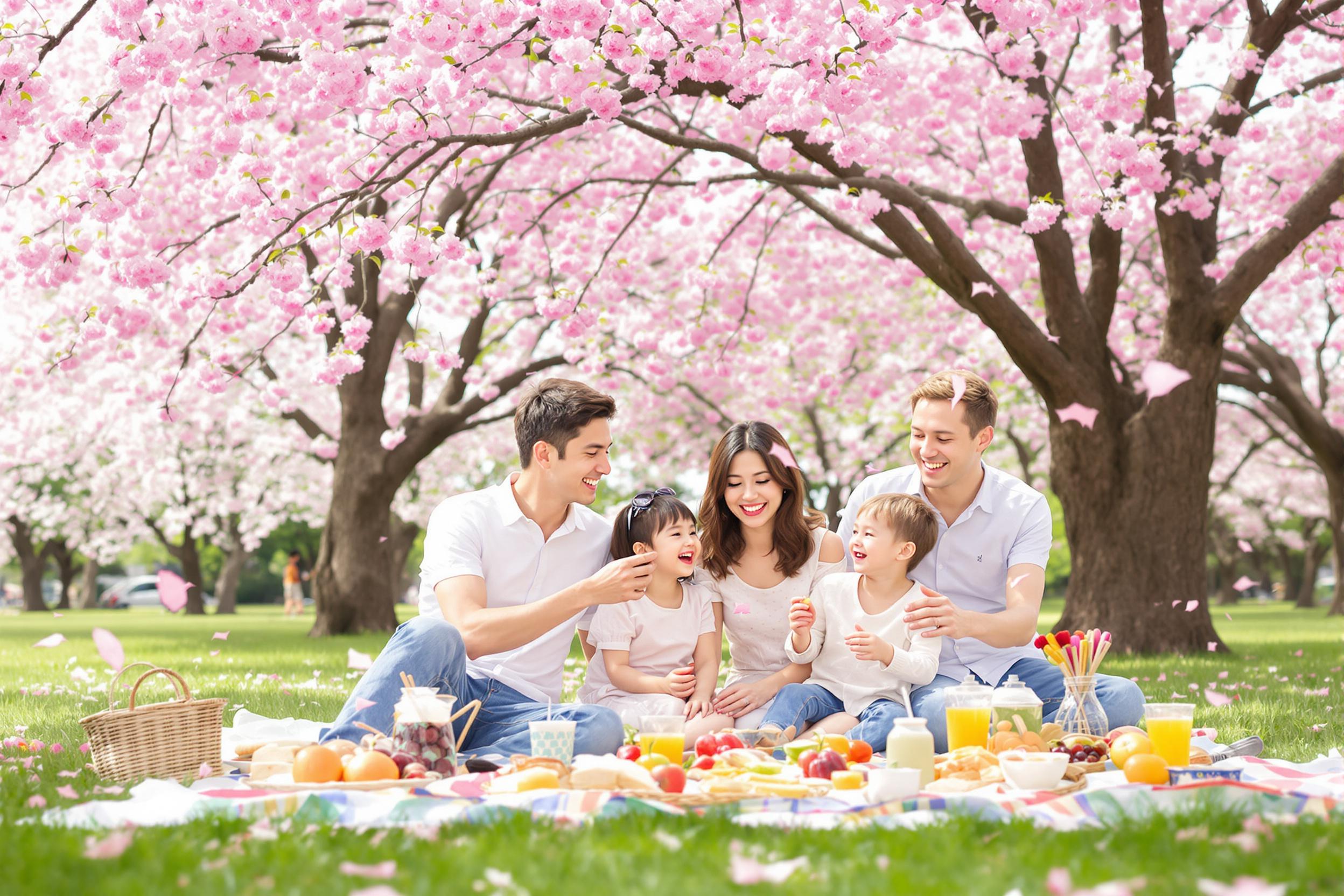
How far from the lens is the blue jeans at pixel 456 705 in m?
4.17

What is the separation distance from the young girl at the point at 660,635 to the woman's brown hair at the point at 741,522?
0.20 metres

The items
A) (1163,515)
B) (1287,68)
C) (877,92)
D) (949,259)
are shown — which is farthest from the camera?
(1287,68)

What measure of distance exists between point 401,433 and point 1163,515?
28.6 ft

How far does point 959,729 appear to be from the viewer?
411 centimetres

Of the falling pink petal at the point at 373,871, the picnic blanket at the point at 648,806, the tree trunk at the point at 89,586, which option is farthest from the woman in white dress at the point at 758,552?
the tree trunk at the point at 89,586

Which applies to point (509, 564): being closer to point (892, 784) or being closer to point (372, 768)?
point (372, 768)

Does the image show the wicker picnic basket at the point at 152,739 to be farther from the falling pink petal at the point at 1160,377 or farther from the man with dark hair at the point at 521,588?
the falling pink petal at the point at 1160,377

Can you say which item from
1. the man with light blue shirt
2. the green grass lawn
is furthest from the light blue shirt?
the green grass lawn

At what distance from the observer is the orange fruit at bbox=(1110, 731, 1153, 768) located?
3836mm

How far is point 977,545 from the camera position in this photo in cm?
504

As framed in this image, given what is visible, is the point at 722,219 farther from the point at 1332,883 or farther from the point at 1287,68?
the point at 1332,883

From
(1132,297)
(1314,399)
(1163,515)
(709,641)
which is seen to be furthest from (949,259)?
(1314,399)

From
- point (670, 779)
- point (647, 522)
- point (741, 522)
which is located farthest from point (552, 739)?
point (741, 522)

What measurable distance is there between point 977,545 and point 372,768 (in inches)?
105
